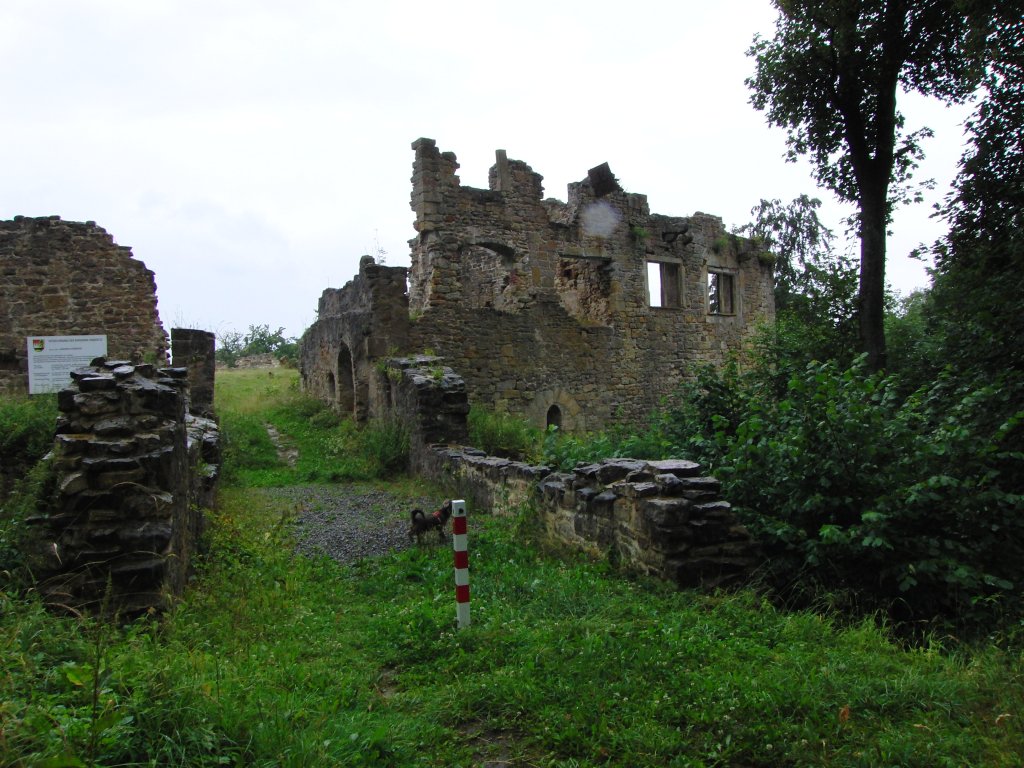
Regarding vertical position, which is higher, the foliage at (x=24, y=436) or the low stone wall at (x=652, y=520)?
the foliage at (x=24, y=436)

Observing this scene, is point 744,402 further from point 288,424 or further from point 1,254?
point 1,254

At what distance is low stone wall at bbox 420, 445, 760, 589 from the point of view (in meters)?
5.56

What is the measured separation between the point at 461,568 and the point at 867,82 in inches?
466

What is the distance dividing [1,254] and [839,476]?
16229 millimetres

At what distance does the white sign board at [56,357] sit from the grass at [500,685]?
1056 cm

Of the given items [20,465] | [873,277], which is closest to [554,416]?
[873,277]

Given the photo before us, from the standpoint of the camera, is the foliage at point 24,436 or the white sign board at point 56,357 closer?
the foliage at point 24,436

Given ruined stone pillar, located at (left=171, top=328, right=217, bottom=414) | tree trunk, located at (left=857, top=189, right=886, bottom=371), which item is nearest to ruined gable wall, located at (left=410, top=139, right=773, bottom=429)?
ruined stone pillar, located at (left=171, top=328, right=217, bottom=414)

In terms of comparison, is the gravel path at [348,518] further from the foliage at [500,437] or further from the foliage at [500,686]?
the foliage at [500,437]

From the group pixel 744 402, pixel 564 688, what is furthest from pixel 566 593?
pixel 744 402

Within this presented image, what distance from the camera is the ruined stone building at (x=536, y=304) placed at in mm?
15445

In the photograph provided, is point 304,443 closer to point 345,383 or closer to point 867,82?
point 345,383

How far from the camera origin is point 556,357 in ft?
56.5

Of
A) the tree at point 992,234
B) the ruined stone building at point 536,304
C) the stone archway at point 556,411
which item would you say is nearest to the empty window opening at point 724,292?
the ruined stone building at point 536,304
